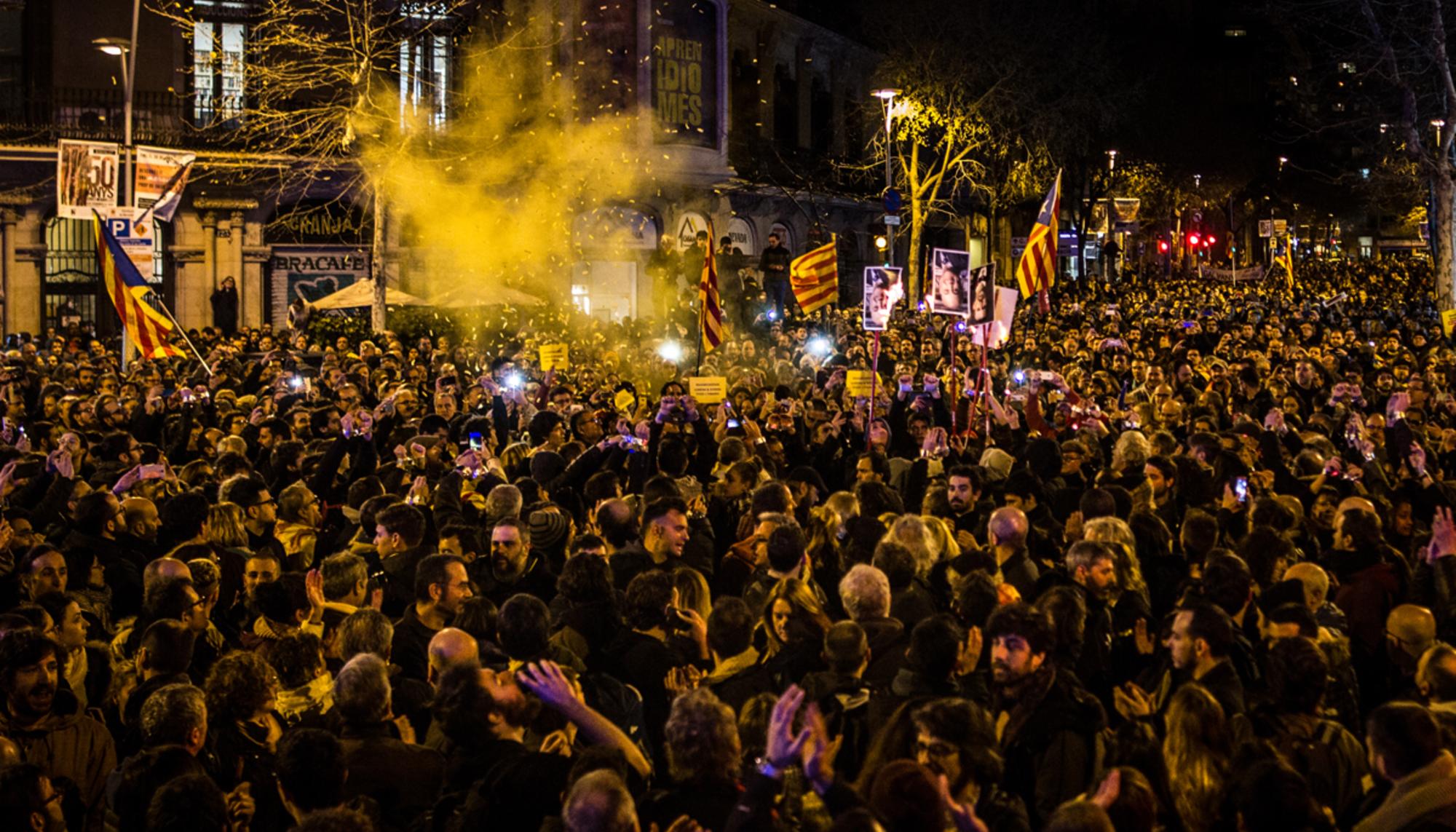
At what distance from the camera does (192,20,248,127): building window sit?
2864cm

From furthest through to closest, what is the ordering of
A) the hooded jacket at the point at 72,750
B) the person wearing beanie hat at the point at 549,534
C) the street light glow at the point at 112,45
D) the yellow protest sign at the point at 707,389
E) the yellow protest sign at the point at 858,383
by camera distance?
the street light glow at the point at 112,45
the yellow protest sign at the point at 858,383
the yellow protest sign at the point at 707,389
the person wearing beanie hat at the point at 549,534
the hooded jacket at the point at 72,750

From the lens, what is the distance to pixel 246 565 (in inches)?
263

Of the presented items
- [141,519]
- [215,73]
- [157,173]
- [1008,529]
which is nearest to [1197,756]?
[1008,529]

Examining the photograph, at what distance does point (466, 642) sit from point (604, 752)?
1129 mm

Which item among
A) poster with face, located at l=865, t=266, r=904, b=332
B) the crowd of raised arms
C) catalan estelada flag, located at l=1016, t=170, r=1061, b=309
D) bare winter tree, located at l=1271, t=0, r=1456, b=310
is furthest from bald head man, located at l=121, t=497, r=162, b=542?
bare winter tree, located at l=1271, t=0, r=1456, b=310

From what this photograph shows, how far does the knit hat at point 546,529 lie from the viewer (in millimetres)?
7223

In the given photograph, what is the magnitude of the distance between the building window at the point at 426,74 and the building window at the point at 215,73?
10.4 feet

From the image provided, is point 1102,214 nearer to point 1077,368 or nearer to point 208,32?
point 208,32

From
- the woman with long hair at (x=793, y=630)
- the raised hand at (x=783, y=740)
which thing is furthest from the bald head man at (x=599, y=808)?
the woman with long hair at (x=793, y=630)

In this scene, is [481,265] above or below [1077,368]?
above

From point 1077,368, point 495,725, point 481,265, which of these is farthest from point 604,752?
point 481,265

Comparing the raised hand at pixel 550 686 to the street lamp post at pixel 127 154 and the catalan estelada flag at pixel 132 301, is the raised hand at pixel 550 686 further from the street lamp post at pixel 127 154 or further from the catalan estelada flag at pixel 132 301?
the street lamp post at pixel 127 154

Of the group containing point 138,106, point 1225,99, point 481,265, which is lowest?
point 481,265

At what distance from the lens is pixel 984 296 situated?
491 inches
